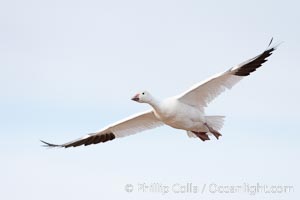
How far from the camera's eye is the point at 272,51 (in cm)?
1870

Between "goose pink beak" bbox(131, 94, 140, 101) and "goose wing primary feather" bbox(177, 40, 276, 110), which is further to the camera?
"goose pink beak" bbox(131, 94, 140, 101)

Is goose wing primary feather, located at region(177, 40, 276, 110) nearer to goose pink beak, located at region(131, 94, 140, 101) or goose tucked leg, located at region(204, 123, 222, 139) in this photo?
goose tucked leg, located at region(204, 123, 222, 139)

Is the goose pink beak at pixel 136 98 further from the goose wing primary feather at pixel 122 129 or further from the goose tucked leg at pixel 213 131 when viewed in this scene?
the goose tucked leg at pixel 213 131

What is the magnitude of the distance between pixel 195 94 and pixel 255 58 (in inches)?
51.4

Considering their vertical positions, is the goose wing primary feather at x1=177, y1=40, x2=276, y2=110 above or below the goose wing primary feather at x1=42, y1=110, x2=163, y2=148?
above

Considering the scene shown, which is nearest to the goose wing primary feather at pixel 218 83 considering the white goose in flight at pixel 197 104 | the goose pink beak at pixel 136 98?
the white goose in flight at pixel 197 104

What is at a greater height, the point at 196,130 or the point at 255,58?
the point at 255,58

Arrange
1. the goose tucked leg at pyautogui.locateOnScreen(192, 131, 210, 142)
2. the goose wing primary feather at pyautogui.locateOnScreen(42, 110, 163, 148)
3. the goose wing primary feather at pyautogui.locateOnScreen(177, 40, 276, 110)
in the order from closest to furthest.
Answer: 1. the goose wing primary feather at pyautogui.locateOnScreen(177, 40, 276, 110)
2. the goose tucked leg at pyautogui.locateOnScreen(192, 131, 210, 142)
3. the goose wing primary feather at pyautogui.locateOnScreen(42, 110, 163, 148)

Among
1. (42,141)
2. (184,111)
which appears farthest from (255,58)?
(42,141)

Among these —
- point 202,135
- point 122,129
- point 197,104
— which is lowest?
point 202,135

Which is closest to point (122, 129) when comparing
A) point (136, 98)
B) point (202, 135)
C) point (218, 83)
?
point (136, 98)

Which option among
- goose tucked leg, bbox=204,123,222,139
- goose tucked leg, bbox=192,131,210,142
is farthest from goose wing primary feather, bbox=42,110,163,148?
goose tucked leg, bbox=204,123,222,139

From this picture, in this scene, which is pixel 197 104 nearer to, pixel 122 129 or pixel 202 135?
pixel 202 135

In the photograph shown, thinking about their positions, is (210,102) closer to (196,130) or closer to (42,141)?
(196,130)
